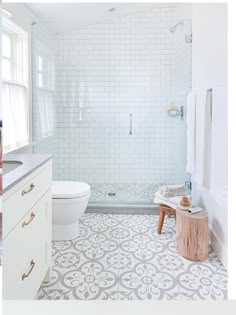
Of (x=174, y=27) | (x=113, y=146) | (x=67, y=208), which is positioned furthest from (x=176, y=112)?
(x=67, y=208)

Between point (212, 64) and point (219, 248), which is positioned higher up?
point (212, 64)

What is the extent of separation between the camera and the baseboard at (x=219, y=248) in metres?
2.09

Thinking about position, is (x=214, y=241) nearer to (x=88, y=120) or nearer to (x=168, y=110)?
(x=168, y=110)

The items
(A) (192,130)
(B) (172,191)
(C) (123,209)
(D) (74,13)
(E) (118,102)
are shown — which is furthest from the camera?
(E) (118,102)

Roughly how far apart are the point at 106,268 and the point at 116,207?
1.23 metres

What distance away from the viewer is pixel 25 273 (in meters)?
1.45

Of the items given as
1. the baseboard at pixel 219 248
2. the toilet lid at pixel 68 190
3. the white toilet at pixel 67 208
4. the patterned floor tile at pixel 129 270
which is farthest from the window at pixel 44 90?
the baseboard at pixel 219 248

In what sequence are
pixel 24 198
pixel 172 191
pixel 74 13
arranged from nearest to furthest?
pixel 24 198 < pixel 172 191 < pixel 74 13

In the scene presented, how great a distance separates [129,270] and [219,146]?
3.34ft

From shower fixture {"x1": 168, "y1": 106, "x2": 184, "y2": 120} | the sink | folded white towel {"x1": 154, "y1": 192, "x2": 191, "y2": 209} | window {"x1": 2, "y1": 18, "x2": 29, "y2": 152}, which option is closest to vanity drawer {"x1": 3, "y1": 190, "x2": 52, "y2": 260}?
the sink

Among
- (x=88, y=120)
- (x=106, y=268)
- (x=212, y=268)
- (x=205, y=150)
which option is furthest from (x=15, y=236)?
(x=88, y=120)

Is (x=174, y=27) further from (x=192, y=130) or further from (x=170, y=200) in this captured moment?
(x=170, y=200)

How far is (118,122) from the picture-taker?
3.83m

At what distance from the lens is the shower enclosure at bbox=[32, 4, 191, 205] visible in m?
3.73
